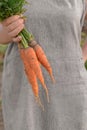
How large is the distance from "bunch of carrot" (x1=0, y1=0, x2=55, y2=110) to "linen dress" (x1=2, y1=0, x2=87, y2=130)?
8cm

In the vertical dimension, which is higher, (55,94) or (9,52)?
(9,52)

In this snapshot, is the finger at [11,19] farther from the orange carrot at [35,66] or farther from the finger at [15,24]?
the orange carrot at [35,66]

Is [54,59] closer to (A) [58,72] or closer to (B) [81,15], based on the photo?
(A) [58,72]

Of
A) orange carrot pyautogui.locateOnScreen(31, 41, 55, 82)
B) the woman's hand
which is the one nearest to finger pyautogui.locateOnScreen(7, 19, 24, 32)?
the woman's hand

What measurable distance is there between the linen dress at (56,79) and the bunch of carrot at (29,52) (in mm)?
78

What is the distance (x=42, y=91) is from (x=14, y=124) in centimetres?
23

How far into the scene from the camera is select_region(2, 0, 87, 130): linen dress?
2500 mm

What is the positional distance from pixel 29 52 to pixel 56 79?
266 mm

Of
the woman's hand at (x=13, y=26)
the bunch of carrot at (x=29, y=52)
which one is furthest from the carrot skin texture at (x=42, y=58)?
the woman's hand at (x=13, y=26)

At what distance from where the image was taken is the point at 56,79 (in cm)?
253

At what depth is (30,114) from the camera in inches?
100

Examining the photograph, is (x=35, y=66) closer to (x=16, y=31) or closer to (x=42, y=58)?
(x=42, y=58)

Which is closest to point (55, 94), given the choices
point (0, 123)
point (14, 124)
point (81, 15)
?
point (14, 124)

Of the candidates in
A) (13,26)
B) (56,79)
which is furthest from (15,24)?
(56,79)
